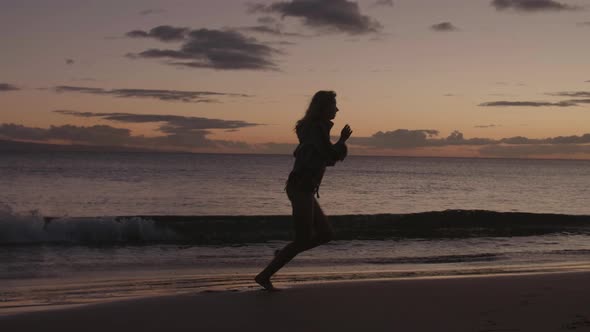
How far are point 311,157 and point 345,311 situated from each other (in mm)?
1465

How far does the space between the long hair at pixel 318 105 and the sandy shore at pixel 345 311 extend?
1721mm

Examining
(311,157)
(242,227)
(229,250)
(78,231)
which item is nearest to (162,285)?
(311,157)

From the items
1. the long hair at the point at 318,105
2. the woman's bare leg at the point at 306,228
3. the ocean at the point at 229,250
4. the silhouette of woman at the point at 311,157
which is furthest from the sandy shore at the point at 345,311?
the long hair at the point at 318,105

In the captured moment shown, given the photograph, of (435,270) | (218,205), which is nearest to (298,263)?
(435,270)

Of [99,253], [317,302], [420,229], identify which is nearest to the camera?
[317,302]

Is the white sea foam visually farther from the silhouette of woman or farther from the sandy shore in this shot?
the silhouette of woman

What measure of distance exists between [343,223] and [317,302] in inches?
476

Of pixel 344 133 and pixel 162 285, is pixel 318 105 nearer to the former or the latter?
pixel 344 133

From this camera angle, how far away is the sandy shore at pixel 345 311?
488 centimetres

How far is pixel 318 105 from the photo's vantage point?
600 centimetres

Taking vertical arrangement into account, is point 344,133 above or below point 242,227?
above

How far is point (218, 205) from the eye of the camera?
87.4 feet

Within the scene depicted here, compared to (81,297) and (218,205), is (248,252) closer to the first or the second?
(81,297)

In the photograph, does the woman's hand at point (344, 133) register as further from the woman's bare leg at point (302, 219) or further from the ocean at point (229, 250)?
the ocean at point (229, 250)
